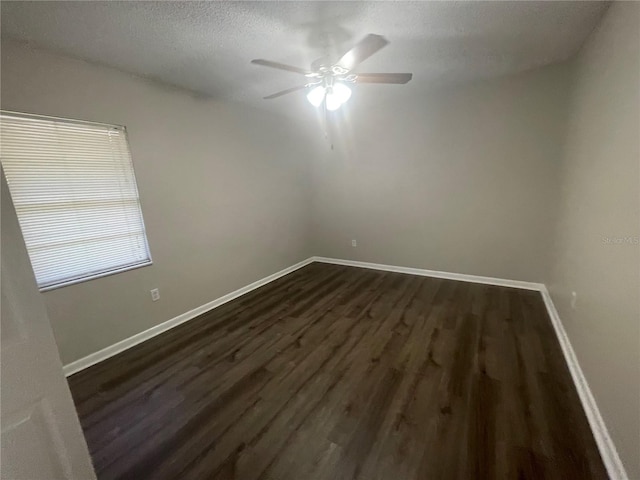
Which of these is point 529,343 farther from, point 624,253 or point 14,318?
point 14,318

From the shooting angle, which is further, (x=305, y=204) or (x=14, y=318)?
(x=305, y=204)

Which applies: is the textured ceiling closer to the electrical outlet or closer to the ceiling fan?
the ceiling fan

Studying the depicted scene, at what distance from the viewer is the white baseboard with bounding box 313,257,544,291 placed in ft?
10.8

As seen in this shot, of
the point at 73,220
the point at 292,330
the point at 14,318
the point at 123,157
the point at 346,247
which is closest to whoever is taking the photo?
the point at 14,318

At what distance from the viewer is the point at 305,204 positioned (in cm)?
464

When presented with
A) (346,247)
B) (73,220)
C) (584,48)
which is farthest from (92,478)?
(584,48)

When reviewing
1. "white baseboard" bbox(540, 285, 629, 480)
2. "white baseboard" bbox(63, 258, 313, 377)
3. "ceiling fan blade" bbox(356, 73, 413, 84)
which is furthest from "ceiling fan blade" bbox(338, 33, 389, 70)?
"white baseboard" bbox(63, 258, 313, 377)

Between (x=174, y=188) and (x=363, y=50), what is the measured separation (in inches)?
86.9

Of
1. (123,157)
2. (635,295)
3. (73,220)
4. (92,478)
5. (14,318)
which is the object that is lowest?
(92,478)

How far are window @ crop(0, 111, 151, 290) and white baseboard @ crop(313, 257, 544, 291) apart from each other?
9.63 ft

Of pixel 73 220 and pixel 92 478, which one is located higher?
pixel 73 220

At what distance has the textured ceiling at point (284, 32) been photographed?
163cm

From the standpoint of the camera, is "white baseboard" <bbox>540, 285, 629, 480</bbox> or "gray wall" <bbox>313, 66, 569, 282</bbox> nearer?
"white baseboard" <bbox>540, 285, 629, 480</bbox>

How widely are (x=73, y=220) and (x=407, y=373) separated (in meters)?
2.88
